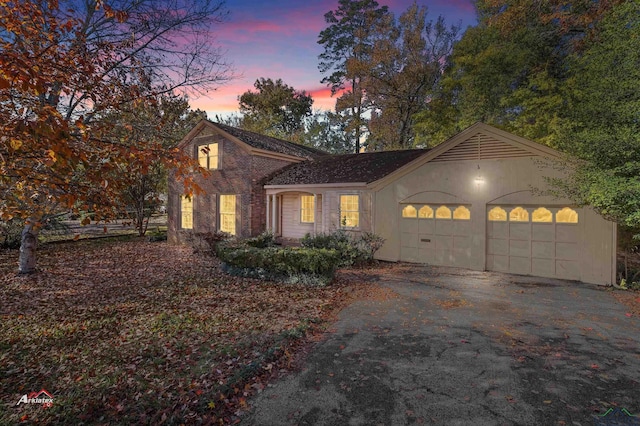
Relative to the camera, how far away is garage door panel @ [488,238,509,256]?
10.9 metres

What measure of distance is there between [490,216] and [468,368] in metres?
7.63

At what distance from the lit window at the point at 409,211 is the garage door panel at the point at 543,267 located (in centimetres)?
412

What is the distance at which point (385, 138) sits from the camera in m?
28.4

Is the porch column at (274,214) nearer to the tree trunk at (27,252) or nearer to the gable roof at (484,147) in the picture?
the gable roof at (484,147)

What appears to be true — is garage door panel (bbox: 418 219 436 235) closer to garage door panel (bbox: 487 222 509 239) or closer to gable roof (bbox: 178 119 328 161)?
garage door panel (bbox: 487 222 509 239)

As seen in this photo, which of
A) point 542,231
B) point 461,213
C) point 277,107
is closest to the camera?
point 542,231

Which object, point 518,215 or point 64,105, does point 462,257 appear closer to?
point 518,215

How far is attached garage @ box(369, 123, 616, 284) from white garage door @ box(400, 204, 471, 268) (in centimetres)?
3

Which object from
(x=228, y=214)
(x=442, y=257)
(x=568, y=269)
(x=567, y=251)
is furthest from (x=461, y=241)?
(x=228, y=214)

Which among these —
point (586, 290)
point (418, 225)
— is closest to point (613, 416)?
point (586, 290)

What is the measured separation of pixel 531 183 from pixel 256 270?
29.5ft

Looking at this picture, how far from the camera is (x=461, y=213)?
11531 mm

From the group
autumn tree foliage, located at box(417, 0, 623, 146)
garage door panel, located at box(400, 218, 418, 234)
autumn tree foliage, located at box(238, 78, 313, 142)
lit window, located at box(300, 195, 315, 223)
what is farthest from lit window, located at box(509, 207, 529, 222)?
autumn tree foliage, located at box(238, 78, 313, 142)

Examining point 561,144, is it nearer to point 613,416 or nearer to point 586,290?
point 586,290
